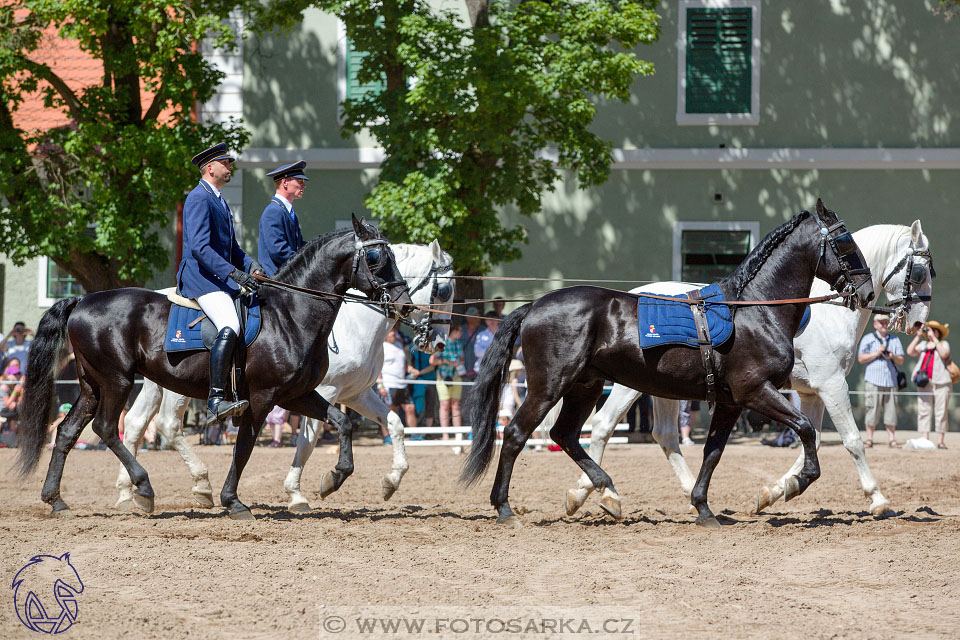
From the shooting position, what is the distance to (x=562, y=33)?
14.9 m

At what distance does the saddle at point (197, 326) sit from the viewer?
7898 millimetres

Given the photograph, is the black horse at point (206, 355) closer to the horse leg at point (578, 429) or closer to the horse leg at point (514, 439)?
the horse leg at point (514, 439)

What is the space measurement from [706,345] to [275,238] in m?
3.53

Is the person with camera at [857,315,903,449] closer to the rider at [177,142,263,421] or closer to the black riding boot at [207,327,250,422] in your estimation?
the rider at [177,142,263,421]

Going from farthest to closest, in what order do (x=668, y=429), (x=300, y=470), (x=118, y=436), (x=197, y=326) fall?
(x=668, y=429) → (x=300, y=470) → (x=118, y=436) → (x=197, y=326)

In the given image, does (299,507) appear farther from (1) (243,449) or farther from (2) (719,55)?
(2) (719,55)

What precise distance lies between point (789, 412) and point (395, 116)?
914 cm

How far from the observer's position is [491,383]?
26.7 ft

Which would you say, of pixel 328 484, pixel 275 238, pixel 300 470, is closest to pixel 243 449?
pixel 328 484

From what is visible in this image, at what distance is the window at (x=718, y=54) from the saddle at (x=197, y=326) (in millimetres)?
12608

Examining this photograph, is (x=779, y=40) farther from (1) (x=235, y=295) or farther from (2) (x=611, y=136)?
(1) (x=235, y=295)

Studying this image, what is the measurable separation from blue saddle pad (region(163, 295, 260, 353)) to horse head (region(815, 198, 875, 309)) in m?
4.22

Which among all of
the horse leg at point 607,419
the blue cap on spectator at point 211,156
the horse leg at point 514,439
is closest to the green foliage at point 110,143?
the blue cap on spectator at point 211,156

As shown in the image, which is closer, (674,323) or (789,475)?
(674,323)
